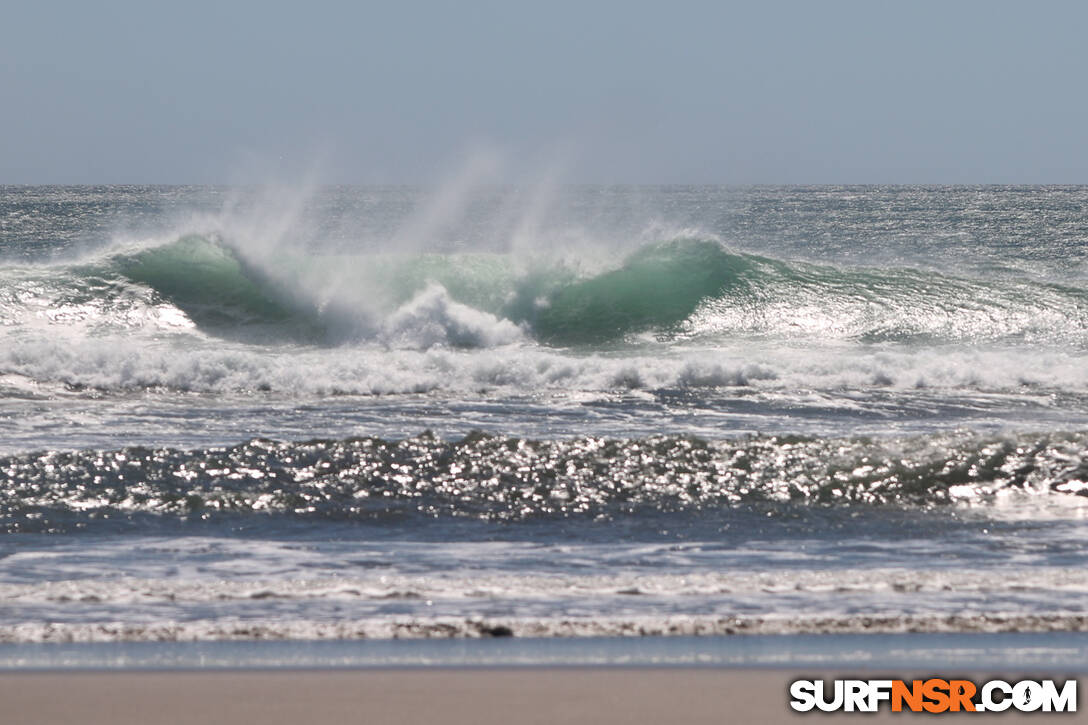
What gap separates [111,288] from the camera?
18.9 meters

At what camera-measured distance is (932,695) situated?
4148 mm

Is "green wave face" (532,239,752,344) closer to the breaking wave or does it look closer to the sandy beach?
the breaking wave

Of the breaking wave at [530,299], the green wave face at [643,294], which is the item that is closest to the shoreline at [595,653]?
the breaking wave at [530,299]

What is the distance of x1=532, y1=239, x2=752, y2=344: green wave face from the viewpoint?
59.3 ft

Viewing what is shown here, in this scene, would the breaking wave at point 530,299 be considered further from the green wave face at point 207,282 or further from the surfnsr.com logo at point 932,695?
the surfnsr.com logo at point 932,695

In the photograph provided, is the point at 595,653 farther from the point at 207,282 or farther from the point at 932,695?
the point at 207,282

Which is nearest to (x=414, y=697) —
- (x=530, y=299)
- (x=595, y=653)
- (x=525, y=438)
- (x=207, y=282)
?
(x=595, y=653)

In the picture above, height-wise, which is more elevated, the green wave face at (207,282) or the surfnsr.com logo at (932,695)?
the green wave face at (207,282)

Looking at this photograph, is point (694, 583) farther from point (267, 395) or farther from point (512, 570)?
point (267, 395)

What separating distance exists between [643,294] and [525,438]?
10443 mm

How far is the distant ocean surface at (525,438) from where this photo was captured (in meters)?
5.42

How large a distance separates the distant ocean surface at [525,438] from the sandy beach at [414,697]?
524 mm

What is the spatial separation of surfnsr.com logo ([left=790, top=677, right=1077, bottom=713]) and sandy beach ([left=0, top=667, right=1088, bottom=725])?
65mm

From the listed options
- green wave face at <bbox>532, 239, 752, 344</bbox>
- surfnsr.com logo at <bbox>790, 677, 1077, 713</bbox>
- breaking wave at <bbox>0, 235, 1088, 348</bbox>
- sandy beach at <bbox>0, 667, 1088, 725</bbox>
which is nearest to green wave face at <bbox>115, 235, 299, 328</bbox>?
breaking wave at <bbox>0, 235, 1088, 348</bbox>
